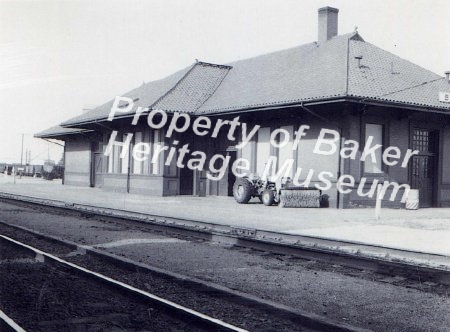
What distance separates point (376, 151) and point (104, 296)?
15.5m

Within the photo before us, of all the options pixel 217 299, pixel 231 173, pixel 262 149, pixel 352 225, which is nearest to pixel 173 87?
pixel 231 173

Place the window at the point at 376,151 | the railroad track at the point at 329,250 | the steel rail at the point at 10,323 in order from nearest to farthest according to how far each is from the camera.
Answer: the steel rail at the point at 10,323
the railroad track at the point at 329,250
the window at the point at 376,151

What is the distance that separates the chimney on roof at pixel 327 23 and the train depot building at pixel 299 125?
5 cm

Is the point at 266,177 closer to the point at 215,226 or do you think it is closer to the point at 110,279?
the point at 215,226

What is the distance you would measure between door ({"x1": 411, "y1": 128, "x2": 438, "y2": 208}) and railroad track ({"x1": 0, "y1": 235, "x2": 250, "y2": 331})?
16.5m

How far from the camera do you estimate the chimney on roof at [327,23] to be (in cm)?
2441

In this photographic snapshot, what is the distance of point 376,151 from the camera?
19750 millimetres

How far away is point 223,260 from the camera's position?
8.53 metres

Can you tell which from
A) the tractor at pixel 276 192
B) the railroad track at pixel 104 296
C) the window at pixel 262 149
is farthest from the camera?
the window at pixel 262 149

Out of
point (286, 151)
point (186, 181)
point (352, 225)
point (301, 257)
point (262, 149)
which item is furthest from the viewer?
point (186, 181)

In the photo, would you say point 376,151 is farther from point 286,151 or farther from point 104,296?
point 104,296

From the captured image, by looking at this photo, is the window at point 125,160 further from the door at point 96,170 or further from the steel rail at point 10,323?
the steel rail at point 10,323

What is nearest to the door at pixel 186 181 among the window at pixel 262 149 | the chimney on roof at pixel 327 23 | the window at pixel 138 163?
the window at pixel 138 163

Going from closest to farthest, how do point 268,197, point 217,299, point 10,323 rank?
point 10,323 → point 217,299 → point 268,197
